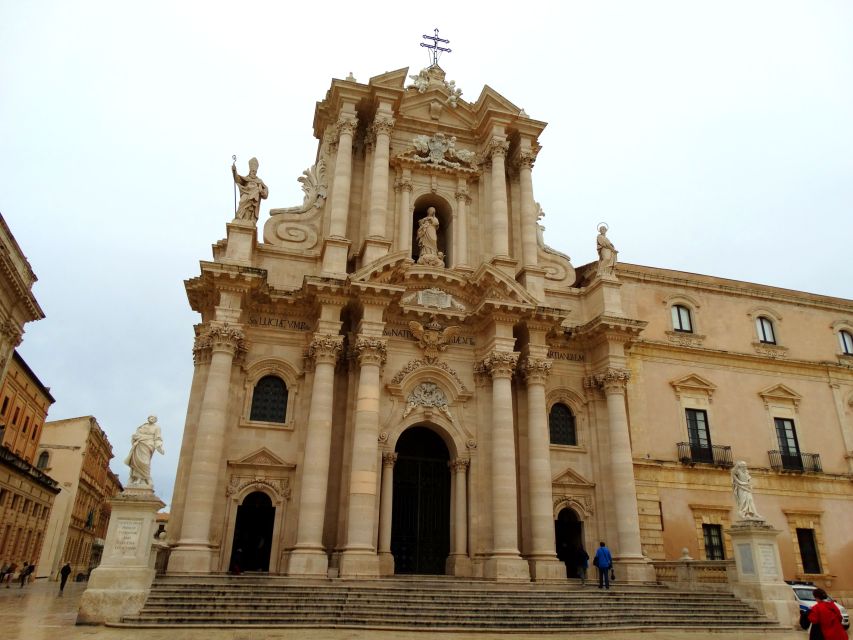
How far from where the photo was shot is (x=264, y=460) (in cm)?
2042

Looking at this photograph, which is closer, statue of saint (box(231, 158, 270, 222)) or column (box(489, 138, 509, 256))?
statue of saint (box(231, 158, 270, 222))

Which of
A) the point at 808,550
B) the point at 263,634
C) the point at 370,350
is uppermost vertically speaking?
the point at 370,350

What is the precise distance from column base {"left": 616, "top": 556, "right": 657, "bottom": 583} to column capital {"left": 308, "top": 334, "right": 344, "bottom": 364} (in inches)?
447

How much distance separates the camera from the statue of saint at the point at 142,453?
1562 cm

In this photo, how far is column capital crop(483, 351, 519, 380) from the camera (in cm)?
2197

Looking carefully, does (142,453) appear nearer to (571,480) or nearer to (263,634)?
(263,634)

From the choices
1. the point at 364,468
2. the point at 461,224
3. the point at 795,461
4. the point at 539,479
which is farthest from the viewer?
the point at 795,461

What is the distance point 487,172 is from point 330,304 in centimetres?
952

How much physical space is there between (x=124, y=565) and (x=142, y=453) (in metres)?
2.59

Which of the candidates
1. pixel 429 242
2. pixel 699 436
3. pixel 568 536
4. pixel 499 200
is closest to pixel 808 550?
pixel 699 436

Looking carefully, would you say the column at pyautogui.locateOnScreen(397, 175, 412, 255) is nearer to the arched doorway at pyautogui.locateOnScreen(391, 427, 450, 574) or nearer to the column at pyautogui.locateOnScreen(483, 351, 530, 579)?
the column at pyautogui.locateOnScreen(483, 351, 530, 579)

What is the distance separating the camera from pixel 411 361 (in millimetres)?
22391

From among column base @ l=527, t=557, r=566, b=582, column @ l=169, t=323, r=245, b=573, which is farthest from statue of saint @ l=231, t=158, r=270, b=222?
column base @ l=527, t=557, r=566, b=582

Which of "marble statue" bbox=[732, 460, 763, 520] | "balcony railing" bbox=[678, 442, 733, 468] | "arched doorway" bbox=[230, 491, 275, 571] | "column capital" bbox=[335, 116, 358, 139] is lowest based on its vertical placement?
"arched doorway" bbox=[230, 491, 275, 571]
